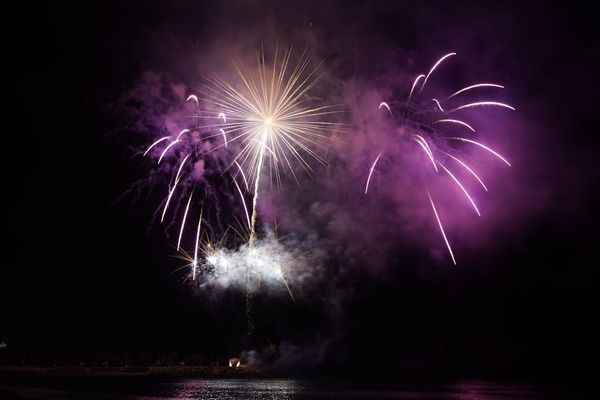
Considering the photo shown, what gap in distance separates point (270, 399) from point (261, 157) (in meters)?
26.4

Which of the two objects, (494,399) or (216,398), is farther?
(494,399)

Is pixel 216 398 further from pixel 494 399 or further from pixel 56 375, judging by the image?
pixel 56 375

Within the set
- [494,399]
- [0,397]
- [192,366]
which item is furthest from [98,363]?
[0,397]

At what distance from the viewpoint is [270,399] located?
167ft

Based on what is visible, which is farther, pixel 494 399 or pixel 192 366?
pixel 192 366

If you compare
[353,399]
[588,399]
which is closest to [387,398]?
[353,399]

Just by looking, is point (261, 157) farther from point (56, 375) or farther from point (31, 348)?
point (31, 348)

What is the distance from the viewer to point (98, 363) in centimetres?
10219

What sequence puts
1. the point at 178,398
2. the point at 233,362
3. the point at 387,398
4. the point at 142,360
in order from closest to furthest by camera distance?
the point at 178,398, the point at 387,398, the point at 142,360, the point at 233,362

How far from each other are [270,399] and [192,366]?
69.9 metres

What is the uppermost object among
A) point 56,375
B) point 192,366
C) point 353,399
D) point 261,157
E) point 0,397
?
point 192,366

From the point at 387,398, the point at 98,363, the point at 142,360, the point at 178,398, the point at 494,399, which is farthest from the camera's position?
the point at 142,360

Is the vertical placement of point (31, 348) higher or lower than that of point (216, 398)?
higher

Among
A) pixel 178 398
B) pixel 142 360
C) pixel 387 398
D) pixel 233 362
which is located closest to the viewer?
pixel 178 398
